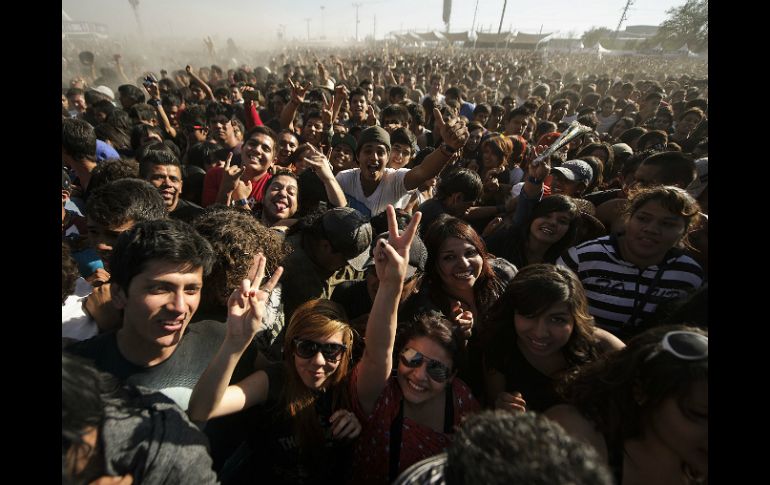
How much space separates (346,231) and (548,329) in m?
1.32

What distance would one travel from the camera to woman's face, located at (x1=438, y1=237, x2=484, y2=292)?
7.27 feet

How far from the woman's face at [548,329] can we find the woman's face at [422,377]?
0.45 meters

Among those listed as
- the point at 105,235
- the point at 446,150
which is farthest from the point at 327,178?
the point at 105,235

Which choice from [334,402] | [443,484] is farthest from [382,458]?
[443,484]

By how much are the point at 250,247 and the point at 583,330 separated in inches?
73.3

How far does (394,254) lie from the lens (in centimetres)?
164

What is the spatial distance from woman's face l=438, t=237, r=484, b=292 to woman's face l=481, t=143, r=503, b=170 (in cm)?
238

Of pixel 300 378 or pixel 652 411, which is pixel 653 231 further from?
pixel 300 378

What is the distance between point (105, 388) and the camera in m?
1.06

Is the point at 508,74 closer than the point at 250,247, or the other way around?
the point at 250,247

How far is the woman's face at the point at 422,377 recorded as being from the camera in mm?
1646

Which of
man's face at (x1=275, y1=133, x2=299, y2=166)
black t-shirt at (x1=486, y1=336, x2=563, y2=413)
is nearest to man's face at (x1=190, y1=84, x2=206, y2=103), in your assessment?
man's face at (x1=275, y1=133, x2=299, y2=166)

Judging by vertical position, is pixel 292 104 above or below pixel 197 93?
above
